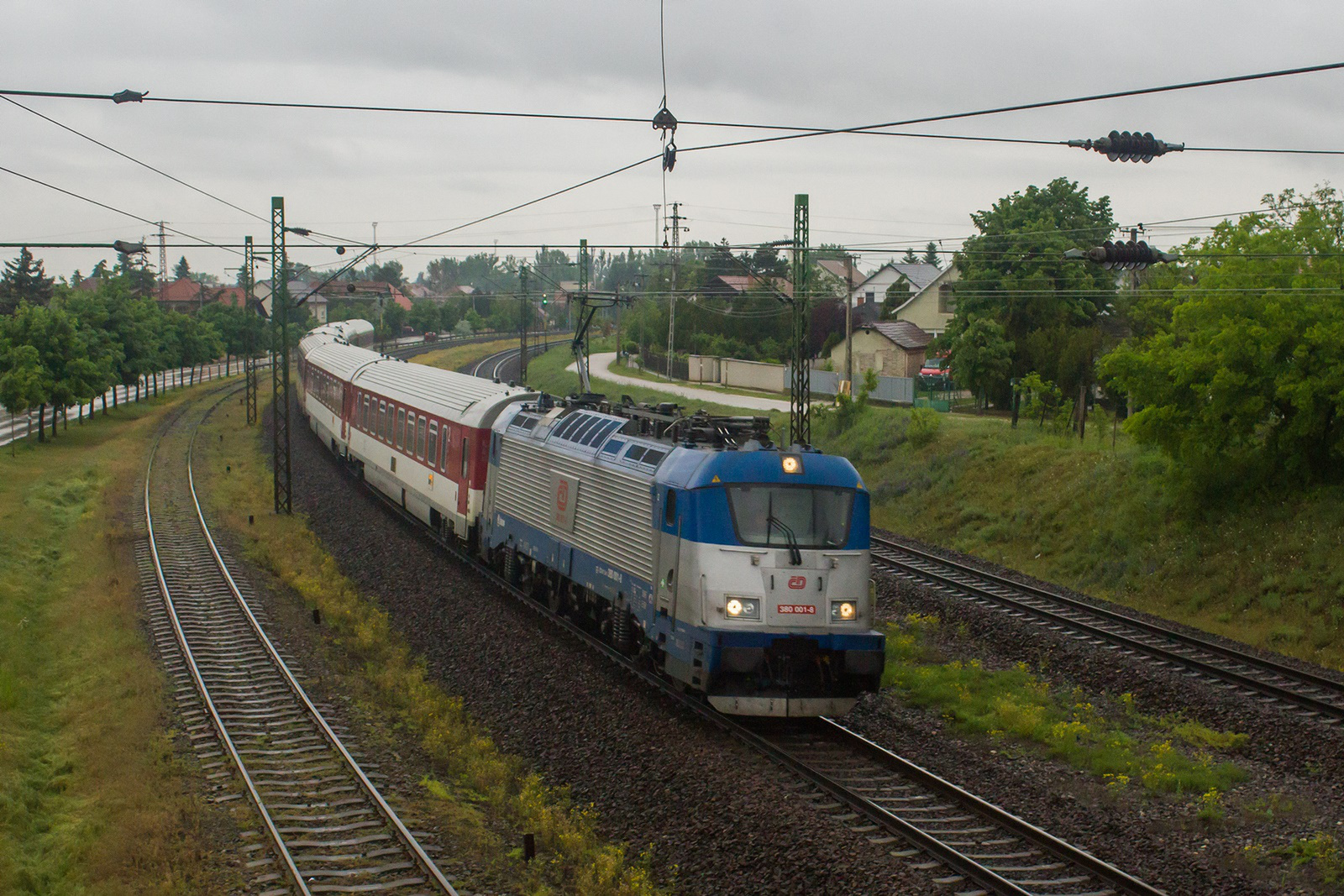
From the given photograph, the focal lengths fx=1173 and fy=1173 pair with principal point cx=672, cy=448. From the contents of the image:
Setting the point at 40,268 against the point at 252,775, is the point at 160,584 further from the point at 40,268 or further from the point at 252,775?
the point at 40,268

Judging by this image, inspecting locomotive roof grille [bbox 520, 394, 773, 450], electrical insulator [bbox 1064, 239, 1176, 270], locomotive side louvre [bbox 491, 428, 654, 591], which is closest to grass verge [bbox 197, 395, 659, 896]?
locomotive side louvre [bbox 491, 428, 654, 591]

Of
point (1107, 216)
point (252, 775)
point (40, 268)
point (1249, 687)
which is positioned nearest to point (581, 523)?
point (252, 775)

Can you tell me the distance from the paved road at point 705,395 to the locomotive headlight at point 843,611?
88.5 feet

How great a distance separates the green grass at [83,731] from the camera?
10.9 metres

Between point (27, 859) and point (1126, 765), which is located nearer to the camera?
point (27, 859)

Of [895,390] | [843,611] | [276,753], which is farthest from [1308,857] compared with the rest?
[895,390]

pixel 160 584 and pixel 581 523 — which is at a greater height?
pixel 581 523

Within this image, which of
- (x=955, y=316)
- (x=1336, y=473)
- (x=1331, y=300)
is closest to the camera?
(x=1331, y=300)

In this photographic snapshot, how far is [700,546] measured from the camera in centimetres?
1355

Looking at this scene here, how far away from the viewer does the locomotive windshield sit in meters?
13.6

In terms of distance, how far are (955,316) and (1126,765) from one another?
3432 centimetres

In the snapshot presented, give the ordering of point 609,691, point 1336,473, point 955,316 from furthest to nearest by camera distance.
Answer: point 955,316 → point 1336,473 → point 609,691

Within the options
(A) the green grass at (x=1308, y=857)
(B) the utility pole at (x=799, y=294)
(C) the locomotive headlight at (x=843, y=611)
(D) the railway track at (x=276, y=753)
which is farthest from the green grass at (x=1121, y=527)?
(D) the railway track at (x=276, y=753)

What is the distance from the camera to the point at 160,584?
22.7 meters
